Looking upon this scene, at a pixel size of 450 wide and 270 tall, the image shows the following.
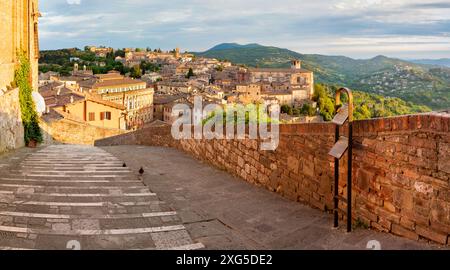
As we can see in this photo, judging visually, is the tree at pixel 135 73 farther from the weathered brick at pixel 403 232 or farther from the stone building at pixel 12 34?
the weathered brick at pixel 403 232

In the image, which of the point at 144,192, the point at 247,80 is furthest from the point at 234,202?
the point at 247,80

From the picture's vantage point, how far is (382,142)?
5.28 meters

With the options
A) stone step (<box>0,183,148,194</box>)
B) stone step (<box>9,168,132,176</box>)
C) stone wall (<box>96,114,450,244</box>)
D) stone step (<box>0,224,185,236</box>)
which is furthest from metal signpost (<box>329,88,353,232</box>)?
stone step (<box>9,168,132,176</box>)

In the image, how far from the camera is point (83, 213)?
6.30m

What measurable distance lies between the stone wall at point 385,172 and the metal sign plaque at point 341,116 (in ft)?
0.62

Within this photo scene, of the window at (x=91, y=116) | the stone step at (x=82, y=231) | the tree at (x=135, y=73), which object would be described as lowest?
the window at (x=91, y=116)

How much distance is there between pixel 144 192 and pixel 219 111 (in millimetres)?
4020

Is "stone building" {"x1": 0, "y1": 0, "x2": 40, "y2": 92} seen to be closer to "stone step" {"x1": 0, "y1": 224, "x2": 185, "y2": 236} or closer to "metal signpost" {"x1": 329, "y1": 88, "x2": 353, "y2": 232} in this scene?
"stone step" {"x1": 0, "y1": 224, "x2": 185, "y2": 236}

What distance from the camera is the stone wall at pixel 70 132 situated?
78.1 feet

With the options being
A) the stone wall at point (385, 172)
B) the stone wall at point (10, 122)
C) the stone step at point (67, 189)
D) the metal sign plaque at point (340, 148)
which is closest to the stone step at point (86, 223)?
the stone step at point (67, 189)

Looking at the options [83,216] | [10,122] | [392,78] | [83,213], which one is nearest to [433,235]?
[83,216]

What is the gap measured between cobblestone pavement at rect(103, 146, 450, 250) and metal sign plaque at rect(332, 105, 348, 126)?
141 centimetres

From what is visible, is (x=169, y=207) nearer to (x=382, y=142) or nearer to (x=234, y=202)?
(x=234, y=202)

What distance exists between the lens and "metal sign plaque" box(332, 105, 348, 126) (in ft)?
18.5
